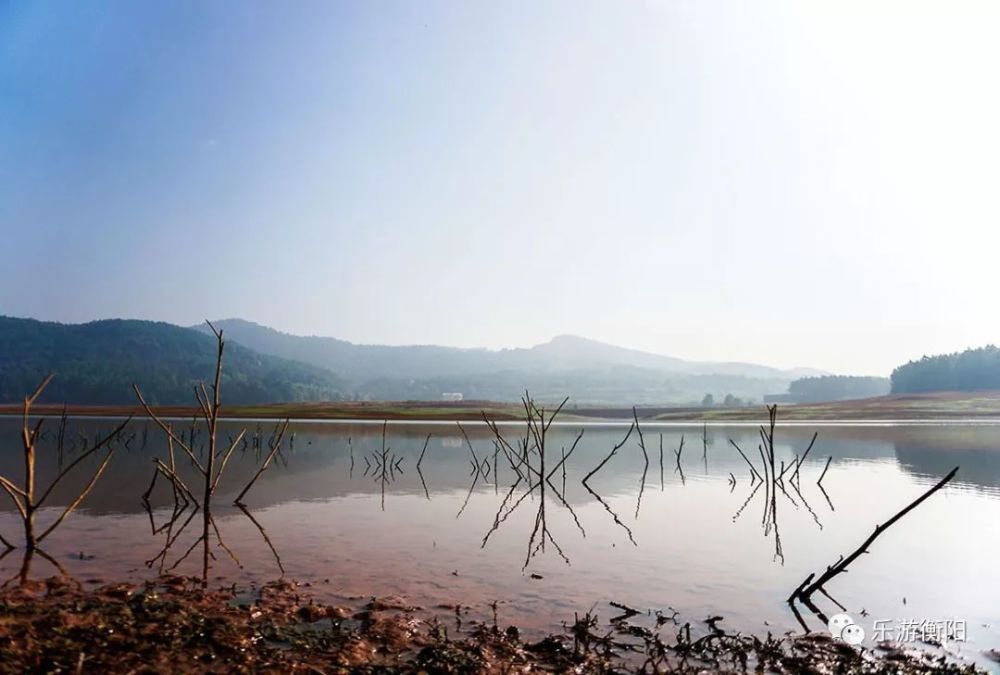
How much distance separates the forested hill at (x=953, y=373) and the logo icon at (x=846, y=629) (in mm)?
139581

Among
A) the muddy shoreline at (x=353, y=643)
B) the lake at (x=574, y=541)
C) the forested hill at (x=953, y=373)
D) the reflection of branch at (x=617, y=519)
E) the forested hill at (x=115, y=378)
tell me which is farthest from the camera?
the forested hill at (x=115, y=378)

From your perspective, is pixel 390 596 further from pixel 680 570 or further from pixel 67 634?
pixel 680 570

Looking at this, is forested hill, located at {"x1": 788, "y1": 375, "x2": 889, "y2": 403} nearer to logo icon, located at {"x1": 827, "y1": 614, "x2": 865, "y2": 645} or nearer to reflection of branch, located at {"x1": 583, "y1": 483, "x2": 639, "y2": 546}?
reflection of branch, located at {"x1": 583, "y1": 483, "x2": 639, "y2": 546}

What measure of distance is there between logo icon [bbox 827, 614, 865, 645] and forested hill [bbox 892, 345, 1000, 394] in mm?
139581

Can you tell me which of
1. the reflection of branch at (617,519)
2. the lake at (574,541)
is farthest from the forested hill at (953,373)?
the reflection of branch at (617,519)

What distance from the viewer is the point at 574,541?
13703mm

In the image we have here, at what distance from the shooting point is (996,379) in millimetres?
118250

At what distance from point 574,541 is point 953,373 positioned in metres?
143

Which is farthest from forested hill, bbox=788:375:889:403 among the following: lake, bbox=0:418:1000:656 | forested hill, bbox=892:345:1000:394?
lake, bbox=0:418:1000:656

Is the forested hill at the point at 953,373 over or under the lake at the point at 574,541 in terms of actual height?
over

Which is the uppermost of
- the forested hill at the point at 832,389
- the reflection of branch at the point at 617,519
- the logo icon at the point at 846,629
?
the forested hill at the point at 832,389

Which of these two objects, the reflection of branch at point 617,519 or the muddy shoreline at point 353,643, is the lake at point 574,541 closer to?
the reflection of branch at point 617,519

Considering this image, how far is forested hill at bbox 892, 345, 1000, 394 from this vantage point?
120125 mm

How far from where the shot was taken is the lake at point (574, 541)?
9.41 m
